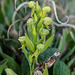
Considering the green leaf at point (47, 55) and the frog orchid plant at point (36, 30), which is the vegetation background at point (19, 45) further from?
the frog orchid plant at point (36, 30)

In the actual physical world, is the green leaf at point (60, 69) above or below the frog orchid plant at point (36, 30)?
below

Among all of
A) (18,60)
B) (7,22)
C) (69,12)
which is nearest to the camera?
(18,60)

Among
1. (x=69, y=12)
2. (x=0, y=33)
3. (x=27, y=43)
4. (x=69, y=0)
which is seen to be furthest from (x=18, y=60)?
(x=69, y=0)

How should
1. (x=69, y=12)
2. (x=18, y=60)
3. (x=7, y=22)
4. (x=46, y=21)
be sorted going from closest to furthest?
(x=46, y=21)
(x=18, y=60)
(x=7, y=22)
(x=69, y=12)

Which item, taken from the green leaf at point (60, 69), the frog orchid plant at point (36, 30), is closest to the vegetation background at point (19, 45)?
the green leaf at point (60, 69)

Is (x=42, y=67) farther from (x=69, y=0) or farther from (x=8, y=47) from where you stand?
(x=69, y=0)

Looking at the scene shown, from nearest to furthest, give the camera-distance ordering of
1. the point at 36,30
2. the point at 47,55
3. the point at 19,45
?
the point at 36,30 → the point at 47,55 → the point at 19,45

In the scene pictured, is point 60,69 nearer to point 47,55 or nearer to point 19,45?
point 47,55

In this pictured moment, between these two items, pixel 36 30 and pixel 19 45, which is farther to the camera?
pixel 19 45

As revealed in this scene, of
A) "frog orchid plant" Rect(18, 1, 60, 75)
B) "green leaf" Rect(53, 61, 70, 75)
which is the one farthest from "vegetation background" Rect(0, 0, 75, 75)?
"frog orchid plant" Rect(18, 1, 60, 75)

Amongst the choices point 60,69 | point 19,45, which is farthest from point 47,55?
point 19,45

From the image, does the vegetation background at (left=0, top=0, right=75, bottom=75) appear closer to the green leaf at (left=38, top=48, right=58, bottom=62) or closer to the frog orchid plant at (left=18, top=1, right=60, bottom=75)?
the green leaf at (left=38, top=48, right=58, bottom=62)
